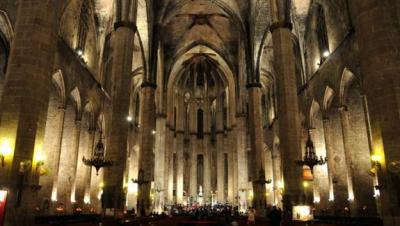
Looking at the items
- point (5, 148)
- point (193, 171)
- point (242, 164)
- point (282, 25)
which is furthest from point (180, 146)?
point (5, 148)

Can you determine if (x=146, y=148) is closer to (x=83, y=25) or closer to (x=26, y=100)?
(x=83, y=25)

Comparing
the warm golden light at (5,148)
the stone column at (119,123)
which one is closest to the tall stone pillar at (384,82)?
the warm golden light at (5,148)

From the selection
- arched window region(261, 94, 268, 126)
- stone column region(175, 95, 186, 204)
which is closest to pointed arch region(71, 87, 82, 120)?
arched window region(261, 94, 268, 126)

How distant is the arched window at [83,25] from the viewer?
2470cm

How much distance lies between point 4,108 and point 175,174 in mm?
39332

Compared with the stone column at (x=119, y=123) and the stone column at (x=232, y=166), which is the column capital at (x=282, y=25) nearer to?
the stone column at (x=119, y=123)

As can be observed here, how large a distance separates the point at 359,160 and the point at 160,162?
2229cm

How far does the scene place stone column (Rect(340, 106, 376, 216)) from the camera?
20925 mm

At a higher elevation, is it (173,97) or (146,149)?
(173,97)

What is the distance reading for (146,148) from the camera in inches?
1118

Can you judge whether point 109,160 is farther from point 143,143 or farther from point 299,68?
point 299,68

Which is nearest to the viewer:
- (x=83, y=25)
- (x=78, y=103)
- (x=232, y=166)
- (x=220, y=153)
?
(x=78, y=103)

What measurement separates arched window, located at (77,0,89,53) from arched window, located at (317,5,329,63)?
18270 millimetres

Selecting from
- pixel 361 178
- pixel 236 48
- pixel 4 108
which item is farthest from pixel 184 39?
pixel 4 108
